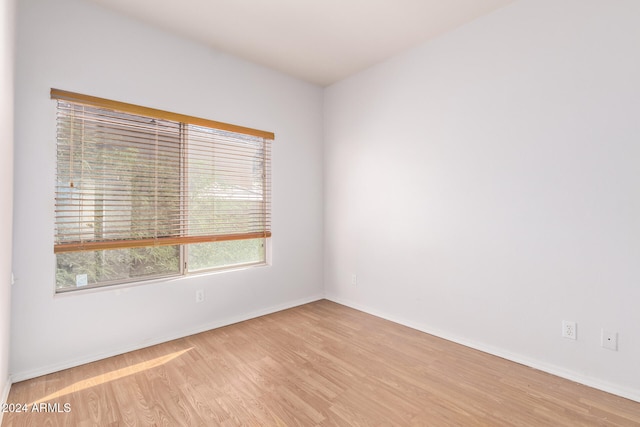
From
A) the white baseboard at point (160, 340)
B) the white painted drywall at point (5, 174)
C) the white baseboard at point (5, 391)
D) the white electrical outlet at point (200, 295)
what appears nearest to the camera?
the white painted drywall at point (5, 174)

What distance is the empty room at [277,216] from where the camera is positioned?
1945 mm

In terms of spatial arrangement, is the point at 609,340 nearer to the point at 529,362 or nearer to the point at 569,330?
the point at 569,330

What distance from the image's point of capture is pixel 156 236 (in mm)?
2721

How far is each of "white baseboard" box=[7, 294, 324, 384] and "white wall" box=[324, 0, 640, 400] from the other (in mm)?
971

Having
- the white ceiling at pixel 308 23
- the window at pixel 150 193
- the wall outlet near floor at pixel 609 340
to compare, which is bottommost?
the wall outlet near floor at pixel 609 340

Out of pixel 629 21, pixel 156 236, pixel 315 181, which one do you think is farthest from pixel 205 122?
pixel 629 21

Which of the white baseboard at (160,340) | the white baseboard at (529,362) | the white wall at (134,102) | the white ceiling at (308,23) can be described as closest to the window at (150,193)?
the white wall at (134,102)

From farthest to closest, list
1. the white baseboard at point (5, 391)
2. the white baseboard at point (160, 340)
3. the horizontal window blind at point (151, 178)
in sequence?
the horizontal window blind at point (151, 178), the white baseboard at point (160, 340), the white baseboard at point (5, 391)

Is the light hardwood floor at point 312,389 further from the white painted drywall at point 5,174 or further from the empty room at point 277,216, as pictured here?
the white painted drywall at point 5,174

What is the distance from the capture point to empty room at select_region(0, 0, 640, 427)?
1945 mm

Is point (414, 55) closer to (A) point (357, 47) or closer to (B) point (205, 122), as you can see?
(A) point (357, 47)

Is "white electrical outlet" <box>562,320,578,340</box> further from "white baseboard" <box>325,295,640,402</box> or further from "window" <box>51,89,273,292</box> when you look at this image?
"window" <box>51,89,273,292</box>

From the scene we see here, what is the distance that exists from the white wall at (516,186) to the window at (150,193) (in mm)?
1331

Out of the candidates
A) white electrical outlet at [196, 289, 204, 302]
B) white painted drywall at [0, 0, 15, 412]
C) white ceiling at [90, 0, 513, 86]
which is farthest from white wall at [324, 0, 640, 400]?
white painted drywall at [0, 0, 15, 412]
